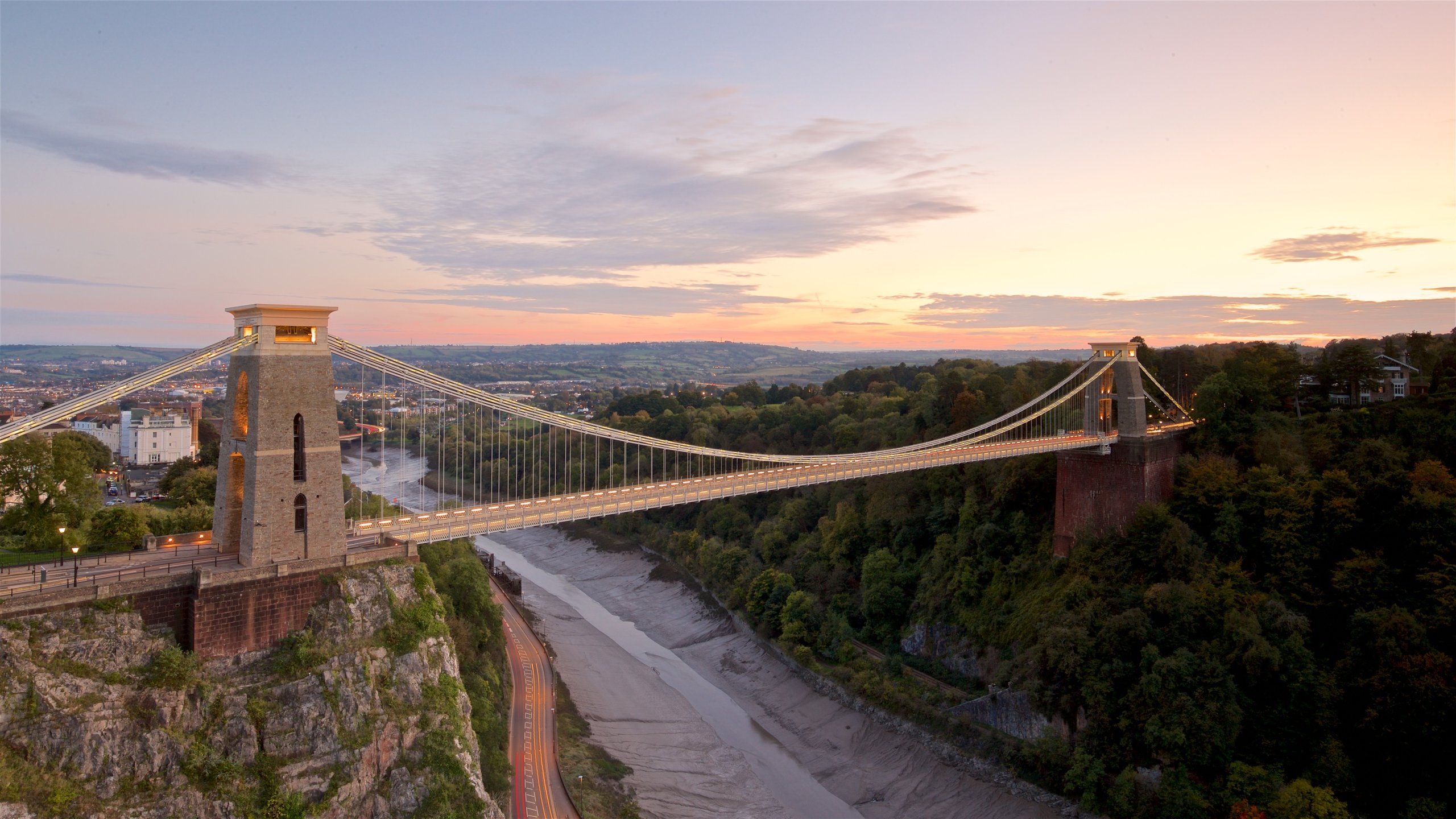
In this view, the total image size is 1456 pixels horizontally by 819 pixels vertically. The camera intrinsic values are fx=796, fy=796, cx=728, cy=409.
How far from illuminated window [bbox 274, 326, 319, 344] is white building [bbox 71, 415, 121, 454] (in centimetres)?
3922

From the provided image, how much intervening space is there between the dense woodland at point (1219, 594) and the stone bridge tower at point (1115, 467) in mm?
902

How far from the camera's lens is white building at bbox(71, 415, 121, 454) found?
47000 millimetres

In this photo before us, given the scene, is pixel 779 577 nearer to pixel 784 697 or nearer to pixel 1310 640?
pixel 784 697

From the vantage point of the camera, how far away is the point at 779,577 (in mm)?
36906

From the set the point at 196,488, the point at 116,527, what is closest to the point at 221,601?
the point at 116,527

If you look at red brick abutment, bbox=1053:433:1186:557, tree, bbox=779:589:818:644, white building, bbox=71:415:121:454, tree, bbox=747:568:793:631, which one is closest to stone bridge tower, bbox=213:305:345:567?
tree, bbox=779:589:818:644

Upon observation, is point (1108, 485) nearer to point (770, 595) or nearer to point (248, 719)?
point (770, 595)

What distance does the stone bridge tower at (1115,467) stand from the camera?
2892 centimetres

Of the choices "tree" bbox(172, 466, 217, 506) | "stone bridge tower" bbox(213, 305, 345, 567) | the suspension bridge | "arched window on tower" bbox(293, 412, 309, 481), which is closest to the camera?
"stone bridge tower" bbox(213, 305, 345, 567)

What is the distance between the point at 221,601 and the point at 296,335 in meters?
5.43

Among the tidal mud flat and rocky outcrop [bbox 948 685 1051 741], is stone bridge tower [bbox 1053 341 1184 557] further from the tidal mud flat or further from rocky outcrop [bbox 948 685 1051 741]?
the tidal mud flat

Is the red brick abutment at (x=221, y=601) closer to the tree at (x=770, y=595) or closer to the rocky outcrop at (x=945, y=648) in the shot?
the rocky outcrop at (x=945, y=648)

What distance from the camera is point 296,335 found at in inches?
653

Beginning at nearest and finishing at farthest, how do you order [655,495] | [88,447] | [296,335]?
[296,335], [655,495], [88,447]
